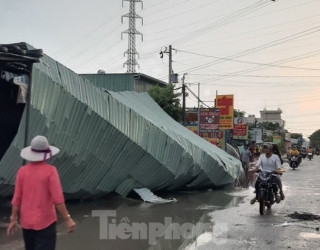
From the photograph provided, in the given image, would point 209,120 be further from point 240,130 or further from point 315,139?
point 315,139

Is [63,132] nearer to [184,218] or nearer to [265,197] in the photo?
[184,218]

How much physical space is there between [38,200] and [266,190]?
23.3ft

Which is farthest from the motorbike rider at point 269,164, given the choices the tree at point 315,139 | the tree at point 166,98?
the tree at point 315,139

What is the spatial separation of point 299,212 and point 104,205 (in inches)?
187

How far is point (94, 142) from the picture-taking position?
36.3 feet

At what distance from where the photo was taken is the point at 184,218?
10203 millimetres

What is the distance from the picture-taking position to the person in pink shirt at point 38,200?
4.56m

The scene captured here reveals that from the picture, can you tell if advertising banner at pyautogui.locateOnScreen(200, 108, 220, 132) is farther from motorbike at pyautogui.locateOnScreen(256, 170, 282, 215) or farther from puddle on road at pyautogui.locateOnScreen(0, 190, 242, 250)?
motorbike at pyautogui.locateOnScreen(256, 170, 282, 215)

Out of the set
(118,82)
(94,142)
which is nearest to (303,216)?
(94,142)

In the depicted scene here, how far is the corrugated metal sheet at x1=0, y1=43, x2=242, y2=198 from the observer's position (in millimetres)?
10102

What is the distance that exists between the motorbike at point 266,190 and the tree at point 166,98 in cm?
1936

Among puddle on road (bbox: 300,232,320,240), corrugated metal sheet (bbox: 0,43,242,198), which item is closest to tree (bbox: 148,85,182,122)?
corrugated metal sheet (bbox: 0,43,242,198)

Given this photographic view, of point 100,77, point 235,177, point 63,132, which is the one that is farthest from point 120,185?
point 100,77

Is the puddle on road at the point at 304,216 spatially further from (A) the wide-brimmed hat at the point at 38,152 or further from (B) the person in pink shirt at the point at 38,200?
(A) the wide-brimmed hat at the point at 38,152
